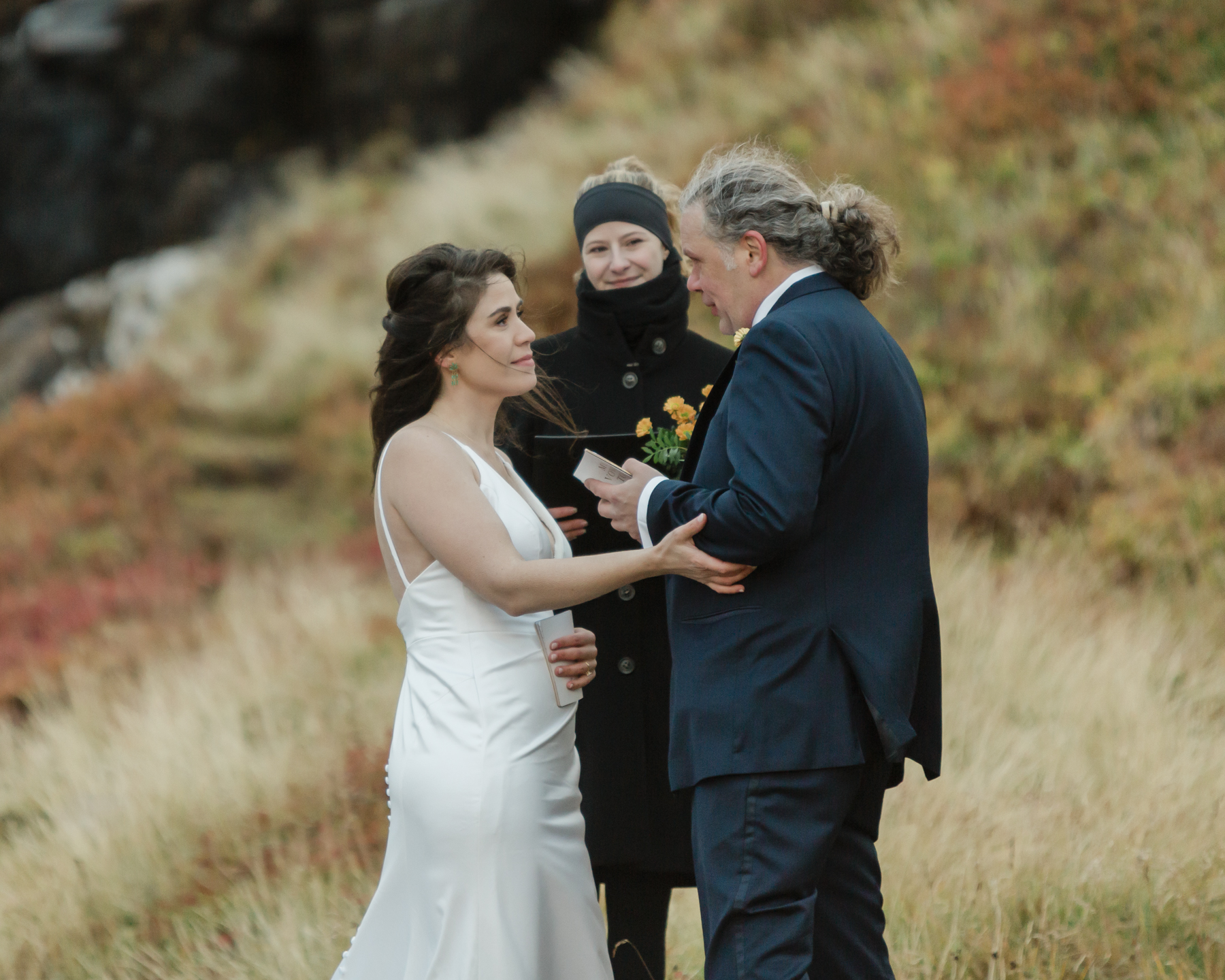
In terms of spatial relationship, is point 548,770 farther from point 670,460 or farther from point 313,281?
point 313,281

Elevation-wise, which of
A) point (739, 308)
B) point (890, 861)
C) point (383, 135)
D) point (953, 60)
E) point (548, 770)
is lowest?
point (890, 861)

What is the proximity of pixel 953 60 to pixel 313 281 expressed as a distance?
8.11 meters

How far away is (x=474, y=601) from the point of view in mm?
2727

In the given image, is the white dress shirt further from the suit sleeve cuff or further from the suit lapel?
the suit lapel

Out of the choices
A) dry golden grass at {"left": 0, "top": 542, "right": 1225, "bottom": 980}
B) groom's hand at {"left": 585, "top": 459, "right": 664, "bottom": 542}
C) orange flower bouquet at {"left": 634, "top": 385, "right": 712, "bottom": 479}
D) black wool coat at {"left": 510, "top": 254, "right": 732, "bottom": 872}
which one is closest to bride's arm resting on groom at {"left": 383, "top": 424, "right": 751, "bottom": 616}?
groom's hand at {"left": 585, "top": 459, "right": 664, "bottom": 542}

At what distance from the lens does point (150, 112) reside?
762 inches

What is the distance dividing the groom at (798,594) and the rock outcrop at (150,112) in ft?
55.1

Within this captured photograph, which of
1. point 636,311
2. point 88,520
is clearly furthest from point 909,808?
point 88,520

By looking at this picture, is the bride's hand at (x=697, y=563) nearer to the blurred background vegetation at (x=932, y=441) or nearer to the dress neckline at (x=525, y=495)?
the dress neckline at (x=525, y=495)

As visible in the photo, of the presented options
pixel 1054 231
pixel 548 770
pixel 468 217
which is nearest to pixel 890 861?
pixel 548 770

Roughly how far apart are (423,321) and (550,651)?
83cm

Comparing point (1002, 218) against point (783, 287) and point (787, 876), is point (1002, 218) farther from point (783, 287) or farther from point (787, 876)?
point (787, 876)

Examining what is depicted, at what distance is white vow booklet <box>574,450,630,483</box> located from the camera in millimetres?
2725

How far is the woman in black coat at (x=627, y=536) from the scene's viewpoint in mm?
3158
